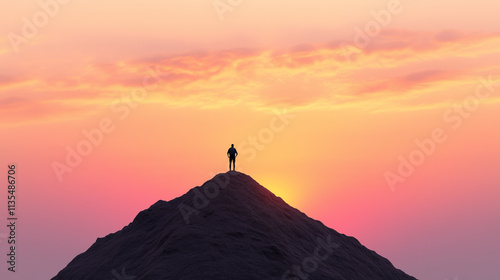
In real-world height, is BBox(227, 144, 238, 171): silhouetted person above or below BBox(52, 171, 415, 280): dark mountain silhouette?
above

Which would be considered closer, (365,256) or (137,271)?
(137,271)

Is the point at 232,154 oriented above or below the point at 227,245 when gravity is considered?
above

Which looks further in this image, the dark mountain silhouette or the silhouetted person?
the silhouetted person

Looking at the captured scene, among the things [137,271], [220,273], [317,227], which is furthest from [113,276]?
[317,227]

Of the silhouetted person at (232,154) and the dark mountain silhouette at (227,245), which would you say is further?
the silhouetted person at (232,154)

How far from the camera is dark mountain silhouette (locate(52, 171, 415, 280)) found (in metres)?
39.8

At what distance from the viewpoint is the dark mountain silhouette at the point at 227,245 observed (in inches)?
1565

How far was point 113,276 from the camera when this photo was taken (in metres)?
43.0

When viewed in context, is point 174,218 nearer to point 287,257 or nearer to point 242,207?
point 242,207

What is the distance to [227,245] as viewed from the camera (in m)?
40.9

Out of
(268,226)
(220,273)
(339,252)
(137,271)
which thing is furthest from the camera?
(339,252)

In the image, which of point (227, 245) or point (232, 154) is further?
point (232, 154)

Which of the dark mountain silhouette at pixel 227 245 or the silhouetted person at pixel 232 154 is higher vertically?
the silhouetted person at pixel 232 154

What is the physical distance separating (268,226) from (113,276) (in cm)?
993
